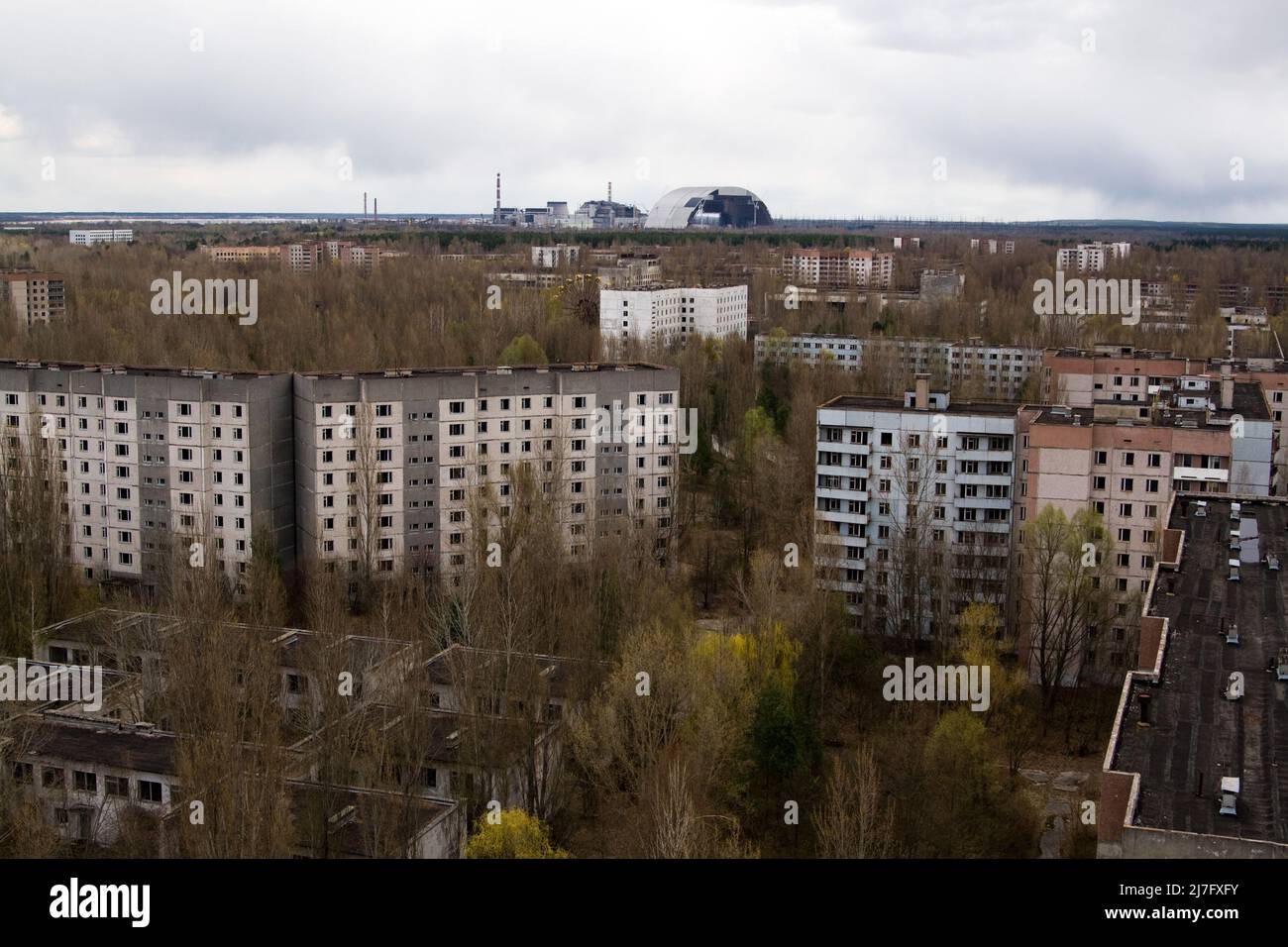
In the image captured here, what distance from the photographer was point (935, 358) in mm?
37312

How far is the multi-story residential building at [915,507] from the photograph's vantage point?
17703 mm

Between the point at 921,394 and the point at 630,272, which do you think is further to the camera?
the point at 630,272

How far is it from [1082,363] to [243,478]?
17.1 metres

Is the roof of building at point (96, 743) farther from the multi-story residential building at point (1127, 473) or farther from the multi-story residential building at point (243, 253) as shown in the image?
the multi-story residential building at point (243, 253)

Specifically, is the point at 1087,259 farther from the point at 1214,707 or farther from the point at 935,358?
the point at 1214,707

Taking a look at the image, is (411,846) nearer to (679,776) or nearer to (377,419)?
(679,776)

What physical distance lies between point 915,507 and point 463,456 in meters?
7.19

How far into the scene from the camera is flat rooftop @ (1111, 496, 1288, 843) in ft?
24.7

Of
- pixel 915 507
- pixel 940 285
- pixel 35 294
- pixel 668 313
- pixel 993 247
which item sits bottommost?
pixel 915 507

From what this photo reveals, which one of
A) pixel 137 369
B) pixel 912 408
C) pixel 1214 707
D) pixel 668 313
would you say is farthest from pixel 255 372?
pixel 668 313

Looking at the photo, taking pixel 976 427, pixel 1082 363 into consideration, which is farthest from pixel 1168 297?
pixel 976 427

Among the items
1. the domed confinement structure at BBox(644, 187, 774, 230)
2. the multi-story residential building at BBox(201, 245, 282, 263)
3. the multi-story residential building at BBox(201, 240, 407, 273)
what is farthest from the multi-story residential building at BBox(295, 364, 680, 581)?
the domed confinement structure at BBox(644, 187, 774, 230)

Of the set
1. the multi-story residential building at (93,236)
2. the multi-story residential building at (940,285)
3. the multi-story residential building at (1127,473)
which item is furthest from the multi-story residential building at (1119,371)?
the multi-story residential building at (93,236)
